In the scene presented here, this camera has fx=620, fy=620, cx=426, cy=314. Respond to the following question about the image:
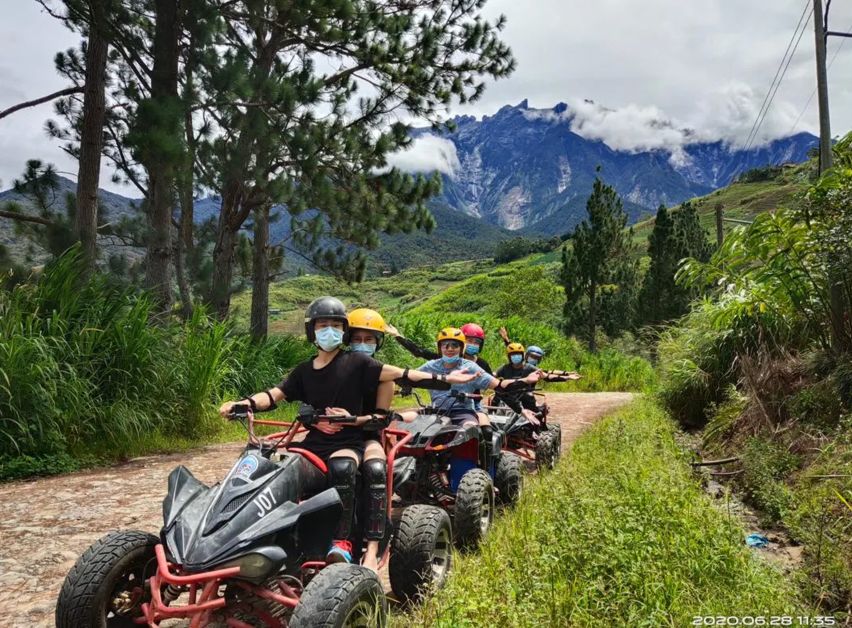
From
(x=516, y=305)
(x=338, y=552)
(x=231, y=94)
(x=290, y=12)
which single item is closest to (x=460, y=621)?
(x=338, y=552)

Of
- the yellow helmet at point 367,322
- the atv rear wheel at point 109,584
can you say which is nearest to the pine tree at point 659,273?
the yellow helmet at point 367,322

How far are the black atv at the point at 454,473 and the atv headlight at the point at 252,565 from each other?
185 cm

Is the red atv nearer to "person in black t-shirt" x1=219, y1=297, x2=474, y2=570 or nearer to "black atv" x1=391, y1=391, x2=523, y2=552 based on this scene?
"black atv" x1=391, y1=391, x2=523, y2=552

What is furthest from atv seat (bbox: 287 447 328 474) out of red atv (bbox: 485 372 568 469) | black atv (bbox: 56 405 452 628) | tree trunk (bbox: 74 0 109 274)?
tree trunk (bbox: 74 0 109 274)

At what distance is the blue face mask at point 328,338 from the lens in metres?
4.12

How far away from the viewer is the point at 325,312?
13.5 ft

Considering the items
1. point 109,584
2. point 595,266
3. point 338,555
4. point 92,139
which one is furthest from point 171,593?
point 595,266

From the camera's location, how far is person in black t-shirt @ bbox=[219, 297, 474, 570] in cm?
370

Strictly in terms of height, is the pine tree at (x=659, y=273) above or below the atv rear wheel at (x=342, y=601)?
above

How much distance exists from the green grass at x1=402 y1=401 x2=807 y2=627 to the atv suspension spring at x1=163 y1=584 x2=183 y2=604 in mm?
1150

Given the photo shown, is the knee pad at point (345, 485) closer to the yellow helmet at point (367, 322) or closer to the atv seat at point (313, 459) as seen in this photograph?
the atv seat at point (313, 459)

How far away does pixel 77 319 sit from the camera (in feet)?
25.4

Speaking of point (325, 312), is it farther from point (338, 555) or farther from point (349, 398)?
point (338, 555)

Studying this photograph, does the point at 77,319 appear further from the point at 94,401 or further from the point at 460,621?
the point at 460,621
